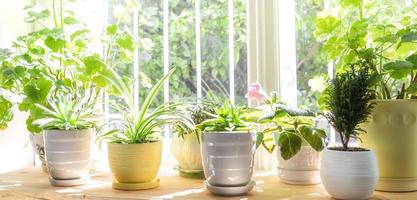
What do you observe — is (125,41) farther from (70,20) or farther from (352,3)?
(352,3)

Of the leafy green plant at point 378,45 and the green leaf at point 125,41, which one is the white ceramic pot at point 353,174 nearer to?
the leafy green plant at point 378,45

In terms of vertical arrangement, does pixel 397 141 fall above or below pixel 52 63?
below

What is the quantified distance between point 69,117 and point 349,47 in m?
0.84

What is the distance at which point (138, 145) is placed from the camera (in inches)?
46.8

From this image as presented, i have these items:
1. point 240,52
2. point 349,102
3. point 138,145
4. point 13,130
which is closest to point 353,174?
point 349,102

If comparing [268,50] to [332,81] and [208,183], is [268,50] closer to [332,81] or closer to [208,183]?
[332,81]

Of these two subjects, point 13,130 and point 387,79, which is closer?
point 387,79

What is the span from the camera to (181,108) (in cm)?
133

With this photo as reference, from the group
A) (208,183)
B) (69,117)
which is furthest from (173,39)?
(208,183)

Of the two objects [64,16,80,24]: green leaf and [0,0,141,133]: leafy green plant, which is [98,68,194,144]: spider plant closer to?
[0,0,141,133]: leafy green plant

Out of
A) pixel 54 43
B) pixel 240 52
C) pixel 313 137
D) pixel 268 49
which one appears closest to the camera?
pixel 313 137

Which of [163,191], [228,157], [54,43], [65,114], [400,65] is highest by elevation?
[54,43]

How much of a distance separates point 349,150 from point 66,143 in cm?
78

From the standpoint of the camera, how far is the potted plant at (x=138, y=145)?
3.92 feet
